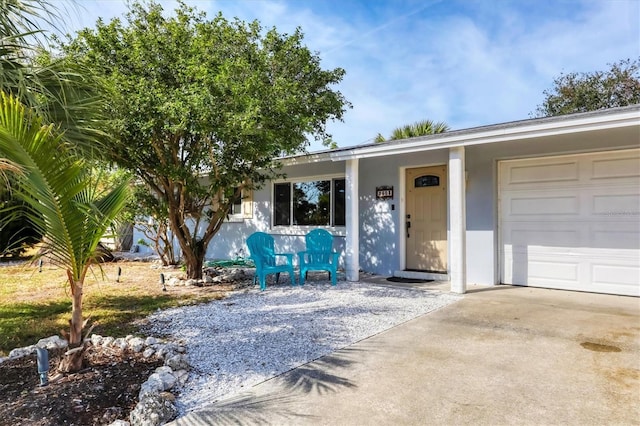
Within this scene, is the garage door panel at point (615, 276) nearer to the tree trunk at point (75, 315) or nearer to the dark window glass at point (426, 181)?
the dark window glass at point (426, 181)

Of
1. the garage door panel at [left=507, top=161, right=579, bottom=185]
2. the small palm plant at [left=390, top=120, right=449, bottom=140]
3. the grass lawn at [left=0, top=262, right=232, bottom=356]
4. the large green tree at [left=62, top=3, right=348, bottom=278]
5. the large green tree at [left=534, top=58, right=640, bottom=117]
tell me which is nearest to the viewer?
the grass lawn at [left=0, top=262, right=232, bottom=356]

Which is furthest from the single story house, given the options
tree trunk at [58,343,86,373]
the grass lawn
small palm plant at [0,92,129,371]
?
tree trunk at [58,343,86,373]

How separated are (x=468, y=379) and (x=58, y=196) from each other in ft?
10.9

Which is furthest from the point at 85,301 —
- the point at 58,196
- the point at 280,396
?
the point at 280,396

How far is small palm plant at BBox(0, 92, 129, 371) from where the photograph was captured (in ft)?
8.17

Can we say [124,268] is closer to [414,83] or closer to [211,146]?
[211,146]

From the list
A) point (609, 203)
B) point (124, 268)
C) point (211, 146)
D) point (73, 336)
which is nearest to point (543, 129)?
point (609, 203)

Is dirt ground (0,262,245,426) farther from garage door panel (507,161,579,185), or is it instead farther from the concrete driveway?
garage door panel (507,161,579,185)

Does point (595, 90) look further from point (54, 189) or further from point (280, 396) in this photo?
point (54, 189)

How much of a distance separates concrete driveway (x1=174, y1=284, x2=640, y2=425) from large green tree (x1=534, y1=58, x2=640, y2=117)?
651 inches

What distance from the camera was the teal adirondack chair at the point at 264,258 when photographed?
6836 millimetres

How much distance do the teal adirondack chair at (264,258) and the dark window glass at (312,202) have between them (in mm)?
2034

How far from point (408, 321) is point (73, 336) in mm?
3484

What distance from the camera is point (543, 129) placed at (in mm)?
5422
